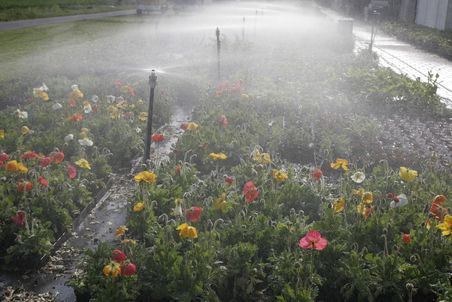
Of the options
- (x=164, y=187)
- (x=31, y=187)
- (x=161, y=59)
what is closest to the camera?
(x=31, y=187)

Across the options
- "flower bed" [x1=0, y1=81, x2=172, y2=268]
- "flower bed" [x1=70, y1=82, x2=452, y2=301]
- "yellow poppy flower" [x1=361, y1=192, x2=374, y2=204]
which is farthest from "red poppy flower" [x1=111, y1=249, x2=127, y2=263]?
"yellow poppy flower" [x1=361, y1=192, x2=374, y2=204]

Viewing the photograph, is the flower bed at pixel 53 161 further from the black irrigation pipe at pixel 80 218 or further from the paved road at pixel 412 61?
the paved road at pixel 412 61

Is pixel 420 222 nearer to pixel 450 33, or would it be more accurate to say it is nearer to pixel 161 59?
pixel 161 59

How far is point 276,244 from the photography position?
4246 millimetres

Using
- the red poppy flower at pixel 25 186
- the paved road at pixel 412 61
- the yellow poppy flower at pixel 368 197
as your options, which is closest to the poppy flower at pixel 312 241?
the yellow poppy flower at pixel 368 197

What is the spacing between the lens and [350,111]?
941cm

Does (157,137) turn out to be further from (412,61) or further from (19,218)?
(412,61)

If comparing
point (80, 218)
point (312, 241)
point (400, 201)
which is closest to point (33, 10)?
point (80, 218)

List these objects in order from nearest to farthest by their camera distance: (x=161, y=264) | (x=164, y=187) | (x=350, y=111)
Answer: (x=161, y=264)
(x=164, y=187)
(x=350, y=111)

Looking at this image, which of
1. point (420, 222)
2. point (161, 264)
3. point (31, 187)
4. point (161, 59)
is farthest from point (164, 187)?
point (161, 59)

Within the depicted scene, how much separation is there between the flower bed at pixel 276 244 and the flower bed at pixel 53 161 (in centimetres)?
69

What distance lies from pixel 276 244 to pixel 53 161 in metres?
2.77

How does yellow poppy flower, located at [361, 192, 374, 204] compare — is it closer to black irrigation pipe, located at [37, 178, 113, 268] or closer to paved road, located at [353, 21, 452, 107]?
black irrigation pipe, located at [37, 178, 113, 268]

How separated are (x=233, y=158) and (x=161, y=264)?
3.05m
